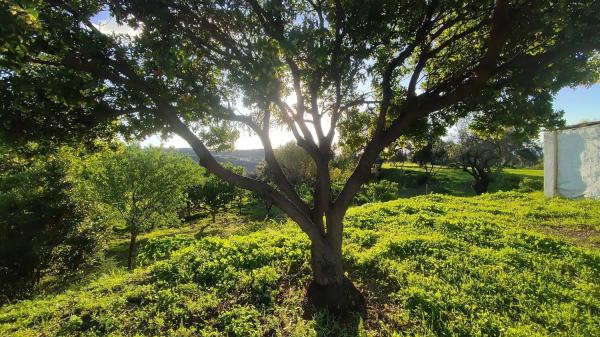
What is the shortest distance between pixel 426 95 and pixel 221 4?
186 inches

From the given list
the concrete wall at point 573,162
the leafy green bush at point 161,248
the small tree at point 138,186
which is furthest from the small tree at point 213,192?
the concrete wall at point 573,162

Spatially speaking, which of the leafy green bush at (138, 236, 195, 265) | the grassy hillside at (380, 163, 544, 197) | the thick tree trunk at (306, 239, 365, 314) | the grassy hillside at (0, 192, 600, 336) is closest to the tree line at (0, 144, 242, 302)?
the leafy green bush at (138, 236, 195, 265)

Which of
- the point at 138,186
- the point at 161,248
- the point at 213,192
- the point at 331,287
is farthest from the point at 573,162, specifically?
the point at 213,192

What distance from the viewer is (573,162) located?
2320 centimetres

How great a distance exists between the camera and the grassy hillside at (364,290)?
23.9ft

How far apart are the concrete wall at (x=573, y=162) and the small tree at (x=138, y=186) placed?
31562 mm

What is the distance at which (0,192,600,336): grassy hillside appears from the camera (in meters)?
7.28

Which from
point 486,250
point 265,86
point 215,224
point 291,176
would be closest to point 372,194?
point 291,176

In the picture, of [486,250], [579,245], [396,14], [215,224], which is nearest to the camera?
[396,14]

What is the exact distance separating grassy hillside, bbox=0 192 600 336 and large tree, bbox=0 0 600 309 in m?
1.15

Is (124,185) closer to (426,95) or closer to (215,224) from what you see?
(215,224)

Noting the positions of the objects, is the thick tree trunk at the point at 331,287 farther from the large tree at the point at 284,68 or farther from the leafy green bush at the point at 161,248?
the leafy green bush at the point at 161,248

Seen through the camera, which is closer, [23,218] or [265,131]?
[265,131]

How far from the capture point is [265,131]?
8.02 meters
